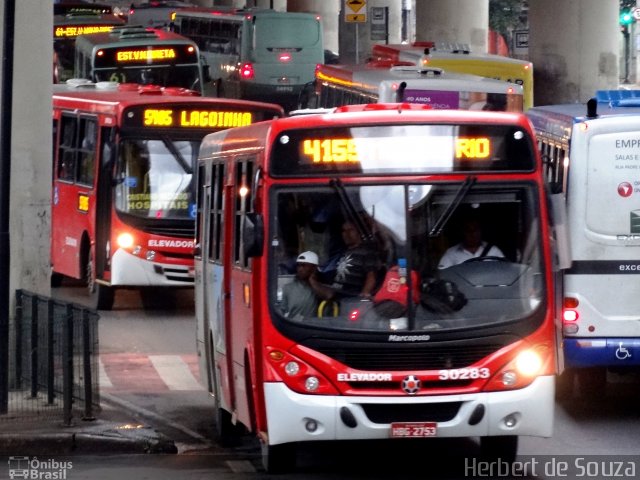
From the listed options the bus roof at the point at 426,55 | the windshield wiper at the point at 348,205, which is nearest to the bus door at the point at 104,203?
the windshield wiper at the point at 348,205

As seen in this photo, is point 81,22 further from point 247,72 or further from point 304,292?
point 304,292

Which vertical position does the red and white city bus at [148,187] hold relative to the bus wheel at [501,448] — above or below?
above

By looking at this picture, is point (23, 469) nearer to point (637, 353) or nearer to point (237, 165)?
point (237, 165)

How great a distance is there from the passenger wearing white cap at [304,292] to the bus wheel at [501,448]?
169 cm

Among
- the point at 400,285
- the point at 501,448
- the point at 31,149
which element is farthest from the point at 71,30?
the point at 400,285

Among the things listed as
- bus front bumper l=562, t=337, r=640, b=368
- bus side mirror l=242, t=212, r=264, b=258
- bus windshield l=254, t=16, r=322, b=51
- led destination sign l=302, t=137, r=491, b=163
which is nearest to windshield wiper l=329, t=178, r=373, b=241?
led destination sign l=302, t=137, r=491, b=163

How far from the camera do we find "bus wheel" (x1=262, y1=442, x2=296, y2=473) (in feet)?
36.5

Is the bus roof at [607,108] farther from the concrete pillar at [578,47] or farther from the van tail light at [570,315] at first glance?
the concrete pillar at [578,47]

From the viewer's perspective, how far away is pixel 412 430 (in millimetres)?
10617

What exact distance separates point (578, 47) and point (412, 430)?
3598 cm

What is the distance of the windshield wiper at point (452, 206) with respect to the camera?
427 inches

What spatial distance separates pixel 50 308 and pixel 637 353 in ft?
15.8

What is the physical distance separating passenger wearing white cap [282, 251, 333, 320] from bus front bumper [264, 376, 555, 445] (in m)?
0.52

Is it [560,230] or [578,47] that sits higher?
[578,47]
